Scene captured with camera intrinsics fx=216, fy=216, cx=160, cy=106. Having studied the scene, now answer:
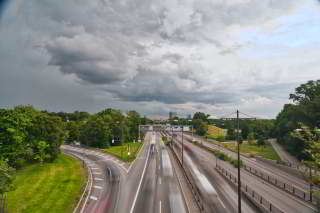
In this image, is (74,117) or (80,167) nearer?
(80,167)

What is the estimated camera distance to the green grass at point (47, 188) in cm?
2713

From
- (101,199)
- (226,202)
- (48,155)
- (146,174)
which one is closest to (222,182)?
(226,202)

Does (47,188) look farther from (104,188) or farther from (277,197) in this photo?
(277,197)

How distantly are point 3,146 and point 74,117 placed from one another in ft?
465

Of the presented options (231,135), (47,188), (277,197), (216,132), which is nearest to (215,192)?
(277,197)

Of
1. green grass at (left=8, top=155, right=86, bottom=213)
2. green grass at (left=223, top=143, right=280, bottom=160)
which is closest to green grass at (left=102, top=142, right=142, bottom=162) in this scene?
green grass at (left=8, top=155, right=86, bottom=213)

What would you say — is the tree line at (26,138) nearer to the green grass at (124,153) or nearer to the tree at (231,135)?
the green grass at (124,153)

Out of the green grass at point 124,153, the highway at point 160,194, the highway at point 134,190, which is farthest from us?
the green grass at point 124,153

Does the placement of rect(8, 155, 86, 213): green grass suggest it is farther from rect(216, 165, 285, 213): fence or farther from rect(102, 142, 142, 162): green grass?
rect(216, 165, 285, 213): fence

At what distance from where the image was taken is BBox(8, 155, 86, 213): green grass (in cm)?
2713

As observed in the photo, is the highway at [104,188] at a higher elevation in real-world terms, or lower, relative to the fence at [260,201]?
lower

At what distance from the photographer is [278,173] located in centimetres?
4734

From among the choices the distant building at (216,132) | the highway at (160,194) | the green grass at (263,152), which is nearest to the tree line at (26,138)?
the highway at (160,194)

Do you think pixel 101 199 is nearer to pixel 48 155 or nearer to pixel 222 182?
pixel 222 182
